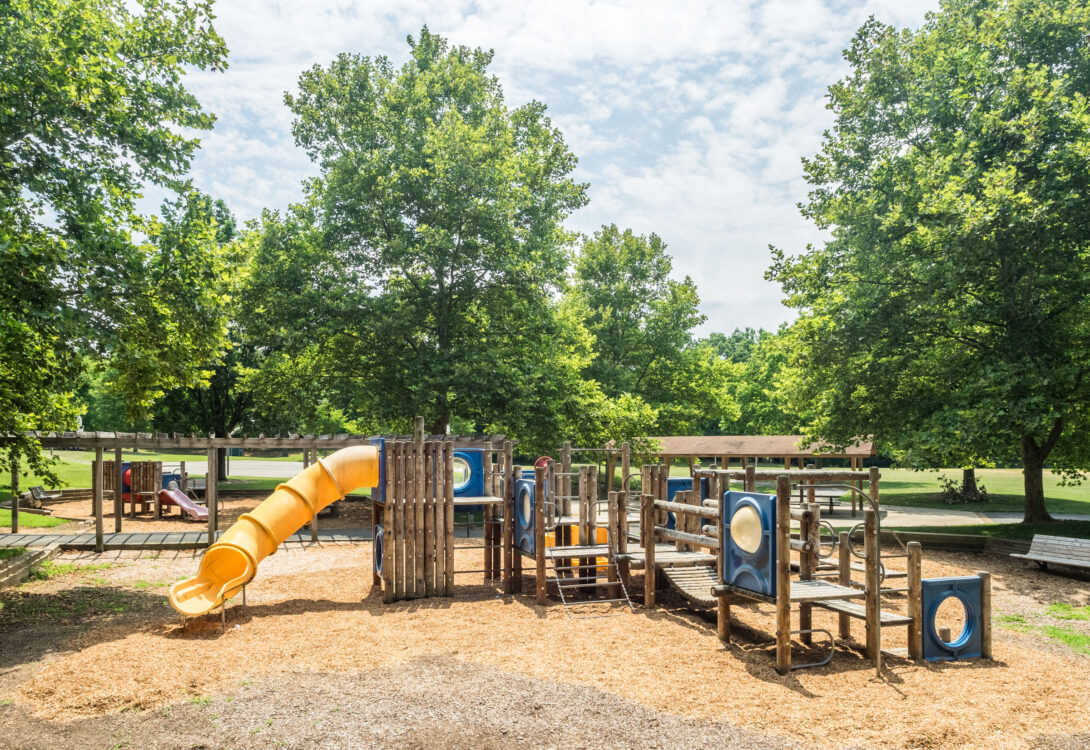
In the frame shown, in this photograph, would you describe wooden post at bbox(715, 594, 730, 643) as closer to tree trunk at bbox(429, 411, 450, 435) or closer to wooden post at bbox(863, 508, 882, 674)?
wooden post at bbox(863, 508, 882, 674)

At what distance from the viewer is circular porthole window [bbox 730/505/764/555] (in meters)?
8.23

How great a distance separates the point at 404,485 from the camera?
11539mm

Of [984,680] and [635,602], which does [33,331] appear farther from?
[984,680]

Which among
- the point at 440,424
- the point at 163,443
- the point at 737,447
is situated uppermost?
the point at 440,424

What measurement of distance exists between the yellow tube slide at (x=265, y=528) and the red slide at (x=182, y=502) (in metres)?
11.8

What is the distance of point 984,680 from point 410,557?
8084 millimetres

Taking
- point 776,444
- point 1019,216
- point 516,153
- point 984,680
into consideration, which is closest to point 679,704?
point 984,680

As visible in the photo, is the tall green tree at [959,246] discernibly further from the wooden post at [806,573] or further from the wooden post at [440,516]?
the wooden post at [440,516]

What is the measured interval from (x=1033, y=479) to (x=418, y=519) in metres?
17.1

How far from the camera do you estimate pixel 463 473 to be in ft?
44.7

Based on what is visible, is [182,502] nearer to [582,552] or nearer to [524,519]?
[524,519]

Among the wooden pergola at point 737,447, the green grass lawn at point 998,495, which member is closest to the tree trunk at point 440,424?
the wooden pergola at point 737,447

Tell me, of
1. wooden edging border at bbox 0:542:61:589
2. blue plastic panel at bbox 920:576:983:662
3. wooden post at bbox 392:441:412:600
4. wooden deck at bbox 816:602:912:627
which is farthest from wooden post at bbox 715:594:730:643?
wooden edging border at bbox 0:542:61:589

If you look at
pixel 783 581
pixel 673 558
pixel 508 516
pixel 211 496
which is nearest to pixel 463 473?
pixel 508 516
